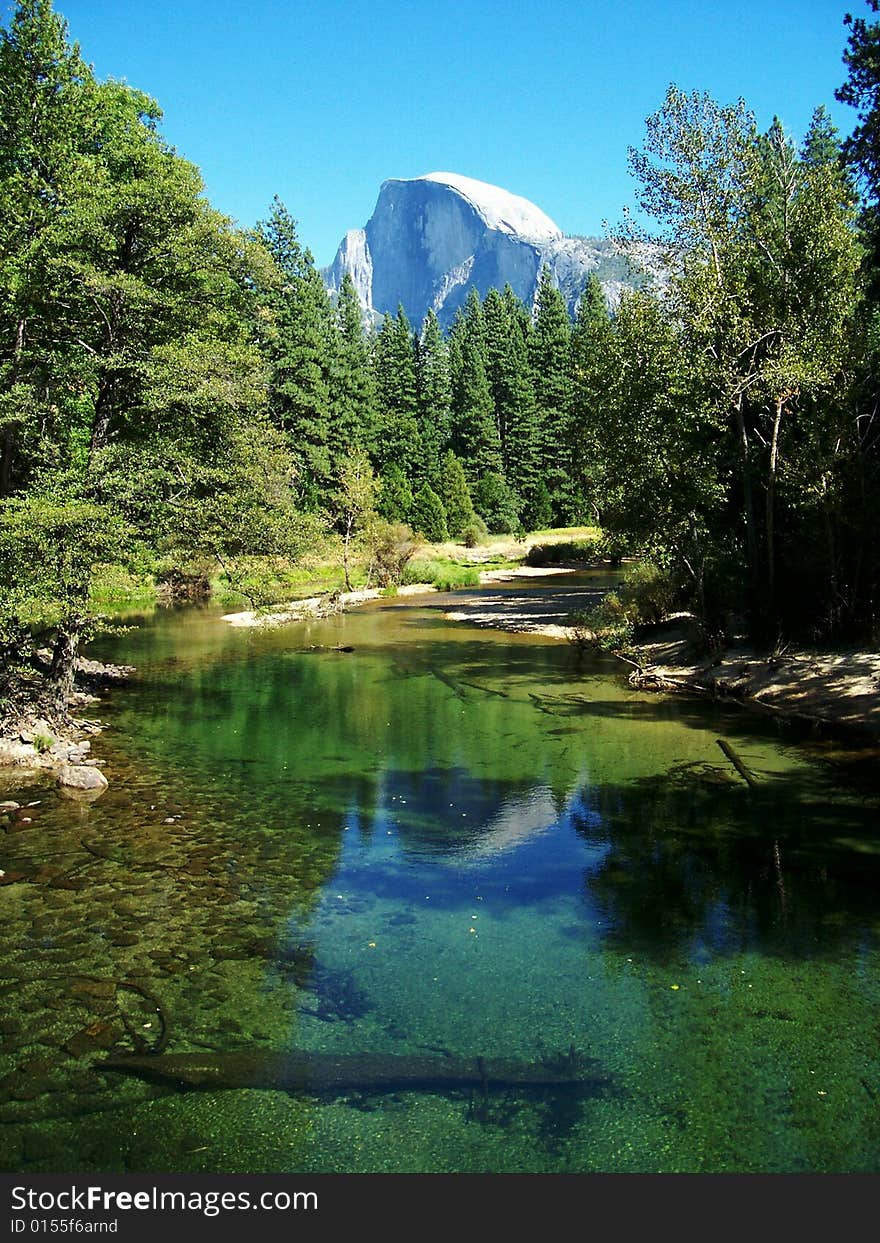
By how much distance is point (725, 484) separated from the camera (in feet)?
70.0

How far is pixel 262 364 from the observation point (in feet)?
69.4

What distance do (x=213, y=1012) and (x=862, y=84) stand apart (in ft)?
77.5

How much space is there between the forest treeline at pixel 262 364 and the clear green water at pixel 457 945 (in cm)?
452

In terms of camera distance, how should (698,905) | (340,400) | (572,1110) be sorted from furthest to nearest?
(340,400) → (698,905) → (572,1110)

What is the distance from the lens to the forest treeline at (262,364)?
15.7 meters

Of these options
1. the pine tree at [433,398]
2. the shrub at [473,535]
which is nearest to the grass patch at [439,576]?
the shrub at [473,535]

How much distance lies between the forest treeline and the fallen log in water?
9.23 meters

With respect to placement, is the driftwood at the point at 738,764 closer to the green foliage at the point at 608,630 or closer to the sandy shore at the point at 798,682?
the sandy shore at the point at 798,682

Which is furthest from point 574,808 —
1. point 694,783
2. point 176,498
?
point 176,498

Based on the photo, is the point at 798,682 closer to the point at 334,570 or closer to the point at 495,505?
the point at 334,570

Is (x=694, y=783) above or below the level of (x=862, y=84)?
below

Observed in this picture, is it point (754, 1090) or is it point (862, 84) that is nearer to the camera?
point (754, 1090)

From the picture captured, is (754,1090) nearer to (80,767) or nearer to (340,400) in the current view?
(80,767)

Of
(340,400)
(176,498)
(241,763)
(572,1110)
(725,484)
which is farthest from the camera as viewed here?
(340,400)
